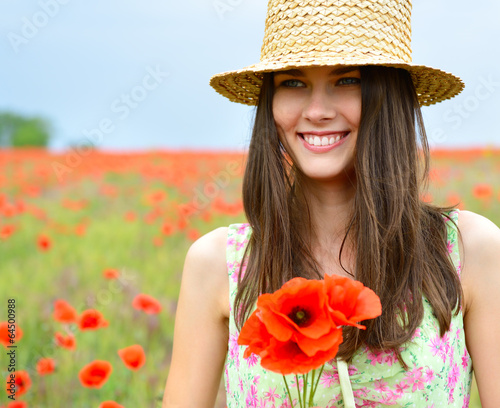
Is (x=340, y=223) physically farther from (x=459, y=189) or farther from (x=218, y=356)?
(x=459, y=189)

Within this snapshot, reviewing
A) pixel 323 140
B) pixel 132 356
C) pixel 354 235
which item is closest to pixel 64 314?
pixel 132 356

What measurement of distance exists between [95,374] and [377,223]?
4.20 ft

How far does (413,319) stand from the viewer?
5.90ft

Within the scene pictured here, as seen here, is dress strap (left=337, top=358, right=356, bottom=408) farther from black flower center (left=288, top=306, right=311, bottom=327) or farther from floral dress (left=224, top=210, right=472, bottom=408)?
black flower center (left=288, top=306, right=311, bottom=327)

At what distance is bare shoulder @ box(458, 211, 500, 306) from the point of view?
1898mm

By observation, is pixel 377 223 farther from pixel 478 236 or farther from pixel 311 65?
pixel 311 65

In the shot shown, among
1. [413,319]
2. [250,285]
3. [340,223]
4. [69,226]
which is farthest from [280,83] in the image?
[69,226]

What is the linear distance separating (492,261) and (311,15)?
0.86 metres

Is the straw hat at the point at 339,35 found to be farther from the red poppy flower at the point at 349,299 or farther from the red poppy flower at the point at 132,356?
the red poppy flower at the point at 132,356

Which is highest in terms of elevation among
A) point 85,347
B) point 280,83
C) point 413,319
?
point 280,83

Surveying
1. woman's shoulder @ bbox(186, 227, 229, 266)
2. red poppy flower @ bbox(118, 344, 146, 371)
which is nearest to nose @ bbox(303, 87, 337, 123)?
woman's shoulder @ bbox(186, 227, 229, 266)

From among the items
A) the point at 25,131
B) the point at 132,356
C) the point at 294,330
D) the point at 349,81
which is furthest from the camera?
the point at 25,131

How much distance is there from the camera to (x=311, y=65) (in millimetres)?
1763

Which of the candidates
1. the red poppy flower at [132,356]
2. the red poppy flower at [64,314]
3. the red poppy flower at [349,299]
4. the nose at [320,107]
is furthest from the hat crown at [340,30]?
the red poppy flower at [64,314]
